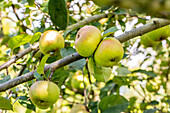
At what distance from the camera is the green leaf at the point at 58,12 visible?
37.8 inches

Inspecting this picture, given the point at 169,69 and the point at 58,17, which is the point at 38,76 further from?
the point at 169,69

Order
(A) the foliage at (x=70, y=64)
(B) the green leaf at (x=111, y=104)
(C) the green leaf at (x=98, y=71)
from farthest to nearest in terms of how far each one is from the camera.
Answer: (B) the green leaf at (x=111, y=104), (A) the foliage at (x=70, y=64), (C) the green leaf at (x=98, y=71)

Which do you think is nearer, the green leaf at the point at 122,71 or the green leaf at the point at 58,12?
the green leaf at the point at 58,12

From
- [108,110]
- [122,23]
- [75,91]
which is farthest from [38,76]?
[75,91]

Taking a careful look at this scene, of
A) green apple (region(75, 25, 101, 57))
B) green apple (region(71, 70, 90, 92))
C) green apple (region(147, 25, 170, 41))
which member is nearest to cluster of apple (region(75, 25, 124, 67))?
green apple (region(75, 25, 101, 57))

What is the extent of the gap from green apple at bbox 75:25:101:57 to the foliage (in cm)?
5

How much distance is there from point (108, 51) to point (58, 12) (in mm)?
444

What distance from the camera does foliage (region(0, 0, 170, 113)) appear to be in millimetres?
1042

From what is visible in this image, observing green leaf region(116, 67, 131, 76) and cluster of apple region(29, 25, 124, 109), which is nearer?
cluster of apple region(29, 25, 124, 109)

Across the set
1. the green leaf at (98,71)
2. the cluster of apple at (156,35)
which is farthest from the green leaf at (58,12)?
the cluster of apple at (156,35)

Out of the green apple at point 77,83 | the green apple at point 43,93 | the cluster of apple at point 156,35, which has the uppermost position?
the cluster of apple at point 156,35

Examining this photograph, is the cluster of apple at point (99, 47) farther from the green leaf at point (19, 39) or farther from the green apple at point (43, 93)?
the green leaf at point (19, 39)

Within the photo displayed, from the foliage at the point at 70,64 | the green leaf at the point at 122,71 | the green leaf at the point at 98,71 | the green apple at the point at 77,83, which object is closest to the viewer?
the green leaf at the point at 98,71

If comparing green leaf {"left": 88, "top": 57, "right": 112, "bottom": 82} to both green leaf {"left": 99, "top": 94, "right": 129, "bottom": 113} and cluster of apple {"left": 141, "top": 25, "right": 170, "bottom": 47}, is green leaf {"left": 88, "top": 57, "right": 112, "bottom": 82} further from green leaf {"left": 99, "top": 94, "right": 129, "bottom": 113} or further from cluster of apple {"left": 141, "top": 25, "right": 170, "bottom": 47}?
cluster of apple {"left": 141, "top": 25, "right": 170, "bottom": 47}
